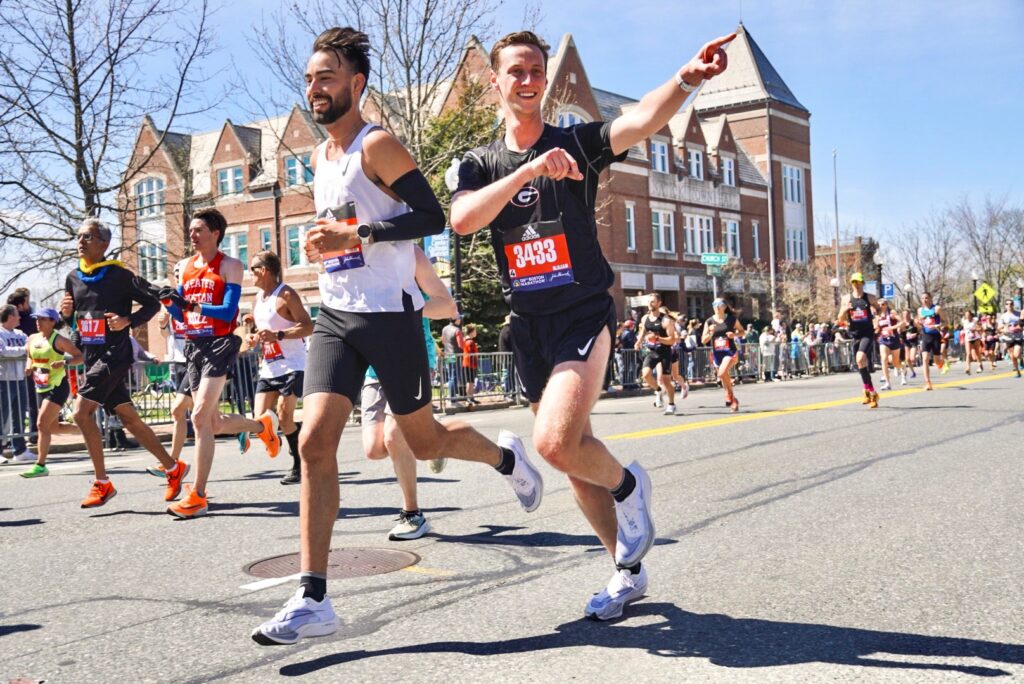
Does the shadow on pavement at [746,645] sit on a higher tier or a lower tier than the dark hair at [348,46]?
lower

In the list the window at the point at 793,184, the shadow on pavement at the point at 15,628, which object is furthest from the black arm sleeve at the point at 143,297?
A: the window at the point at 793,184

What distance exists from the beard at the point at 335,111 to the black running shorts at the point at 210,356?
354cm

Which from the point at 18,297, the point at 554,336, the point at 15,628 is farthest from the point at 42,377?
the point at 554,336

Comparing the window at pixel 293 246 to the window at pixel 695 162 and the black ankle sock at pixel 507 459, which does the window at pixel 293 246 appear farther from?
the black ankle sock at pixel 507 459

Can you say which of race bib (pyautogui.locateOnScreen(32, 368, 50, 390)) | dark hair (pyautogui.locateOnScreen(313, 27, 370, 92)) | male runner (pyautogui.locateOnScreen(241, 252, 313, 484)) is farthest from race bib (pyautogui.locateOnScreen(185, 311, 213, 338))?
race bib (pyautogui.locateOnScreen(32, 368, 50, 390))

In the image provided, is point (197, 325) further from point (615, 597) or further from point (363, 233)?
point (615, 597)

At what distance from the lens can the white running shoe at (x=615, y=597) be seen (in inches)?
162

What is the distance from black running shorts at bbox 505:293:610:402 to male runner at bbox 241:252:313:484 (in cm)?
363

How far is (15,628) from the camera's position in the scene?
4332 mm

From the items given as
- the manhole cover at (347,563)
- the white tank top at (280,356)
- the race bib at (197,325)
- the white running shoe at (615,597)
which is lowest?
the manhole cover at (347,563)

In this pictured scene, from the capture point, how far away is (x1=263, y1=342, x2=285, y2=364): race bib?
862cm

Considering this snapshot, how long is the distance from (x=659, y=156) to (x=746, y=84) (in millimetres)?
12020

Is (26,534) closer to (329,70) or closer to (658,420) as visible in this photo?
(329,70)

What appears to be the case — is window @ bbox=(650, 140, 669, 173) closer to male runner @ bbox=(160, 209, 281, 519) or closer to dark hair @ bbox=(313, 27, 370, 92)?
male runner @ bbox=(160, 209, 281, 519)
